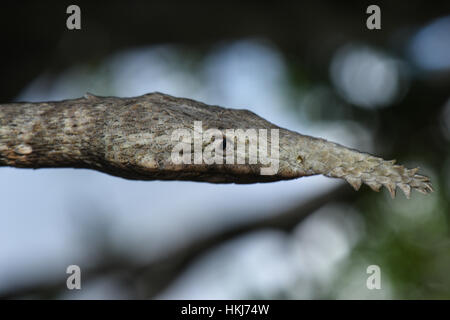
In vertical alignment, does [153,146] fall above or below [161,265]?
above

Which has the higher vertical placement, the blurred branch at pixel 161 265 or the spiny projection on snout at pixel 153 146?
the spiny projection on snout at pixel 153 146

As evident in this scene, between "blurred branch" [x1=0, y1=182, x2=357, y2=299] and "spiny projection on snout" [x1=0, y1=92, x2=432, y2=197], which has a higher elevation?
"spiny projection on snout" [x1=0, y1=92, x2=432, y2=197]

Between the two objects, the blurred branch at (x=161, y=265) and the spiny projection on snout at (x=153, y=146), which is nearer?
the spiny projection on snout at (x=153, y=146)

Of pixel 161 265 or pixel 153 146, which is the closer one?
pixel 153 146

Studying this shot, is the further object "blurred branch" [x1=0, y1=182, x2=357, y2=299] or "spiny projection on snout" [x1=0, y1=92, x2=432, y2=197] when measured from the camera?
"blurred branch" [x1=0, y1=182, x2=357, y2=299]
